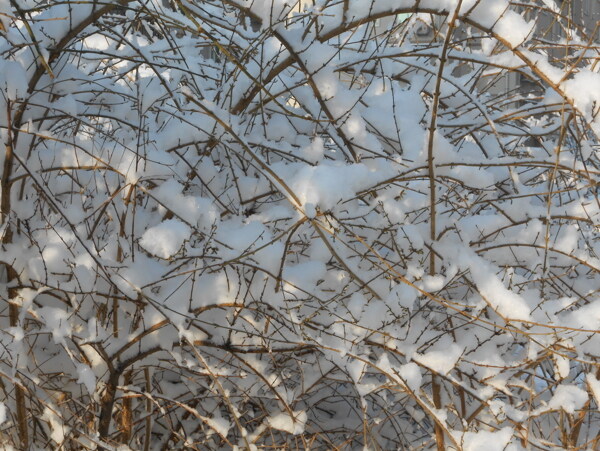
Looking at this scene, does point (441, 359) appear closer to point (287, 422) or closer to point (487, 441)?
point (487, 441)

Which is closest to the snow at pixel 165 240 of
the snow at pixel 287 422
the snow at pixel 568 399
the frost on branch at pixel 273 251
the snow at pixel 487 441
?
the frost on branch at pixel 273 251

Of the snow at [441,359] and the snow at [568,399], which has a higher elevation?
the snow at [441,359]

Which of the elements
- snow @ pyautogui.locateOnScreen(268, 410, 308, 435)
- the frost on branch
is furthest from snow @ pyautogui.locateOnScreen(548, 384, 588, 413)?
snow @ pyautogui.locateOnScreen(268, 410, 308, 435)

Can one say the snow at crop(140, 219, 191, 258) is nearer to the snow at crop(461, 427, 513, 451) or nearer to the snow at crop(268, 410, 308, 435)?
the snow at crop(268, 410, 308, 435)

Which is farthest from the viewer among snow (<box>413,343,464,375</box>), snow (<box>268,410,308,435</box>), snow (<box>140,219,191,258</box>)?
snow (<box>268,410,308,435</box>)

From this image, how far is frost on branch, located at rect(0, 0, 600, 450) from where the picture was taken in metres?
2.00

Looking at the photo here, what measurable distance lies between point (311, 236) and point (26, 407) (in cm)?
88

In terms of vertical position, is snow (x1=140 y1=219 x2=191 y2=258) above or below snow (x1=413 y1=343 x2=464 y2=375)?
above

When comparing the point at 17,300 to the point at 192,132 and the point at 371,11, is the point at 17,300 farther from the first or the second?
the point at 371,11

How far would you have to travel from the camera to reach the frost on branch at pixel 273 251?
1999 millimetres

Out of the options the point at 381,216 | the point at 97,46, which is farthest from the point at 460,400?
the point at 97,46

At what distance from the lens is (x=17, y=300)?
2131mm

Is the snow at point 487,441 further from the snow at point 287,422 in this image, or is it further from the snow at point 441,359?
the snow at point 287,422

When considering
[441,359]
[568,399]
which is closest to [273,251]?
[441,359]
